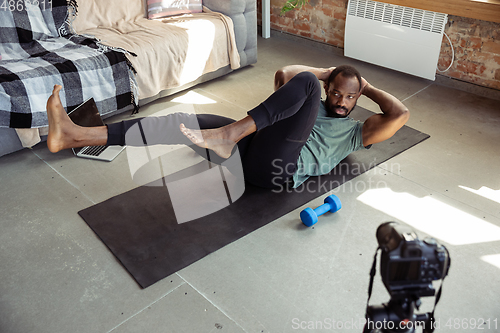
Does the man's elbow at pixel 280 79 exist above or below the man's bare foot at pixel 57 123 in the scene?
below

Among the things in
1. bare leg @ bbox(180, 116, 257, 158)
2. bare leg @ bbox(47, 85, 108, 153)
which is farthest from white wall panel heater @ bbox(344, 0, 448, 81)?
bare leg @ bbox(47, 85, 108, 153)

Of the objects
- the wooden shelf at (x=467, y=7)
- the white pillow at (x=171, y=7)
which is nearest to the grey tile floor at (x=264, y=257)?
the wooden shelf at (x=467, y=7)

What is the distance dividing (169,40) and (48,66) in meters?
0.82

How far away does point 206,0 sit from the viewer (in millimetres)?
3453

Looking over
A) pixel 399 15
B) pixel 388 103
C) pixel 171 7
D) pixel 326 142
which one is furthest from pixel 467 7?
pixel 171 7

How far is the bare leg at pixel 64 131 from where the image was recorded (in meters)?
1.57

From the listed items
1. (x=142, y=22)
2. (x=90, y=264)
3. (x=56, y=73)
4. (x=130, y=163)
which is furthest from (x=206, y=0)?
(x=90, y=264)

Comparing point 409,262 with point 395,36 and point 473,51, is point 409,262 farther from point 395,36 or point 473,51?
point 395,36

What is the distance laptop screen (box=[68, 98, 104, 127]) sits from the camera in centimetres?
241

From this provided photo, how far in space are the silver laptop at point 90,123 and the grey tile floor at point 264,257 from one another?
0.06 m

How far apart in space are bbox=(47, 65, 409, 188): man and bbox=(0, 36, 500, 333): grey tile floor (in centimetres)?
23

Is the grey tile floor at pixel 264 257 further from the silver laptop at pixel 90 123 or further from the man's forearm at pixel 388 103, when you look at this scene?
the man's forearm at pixel 388 103

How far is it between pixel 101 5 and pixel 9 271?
2.15m

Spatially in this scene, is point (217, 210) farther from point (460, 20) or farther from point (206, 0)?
point (460, 20)
